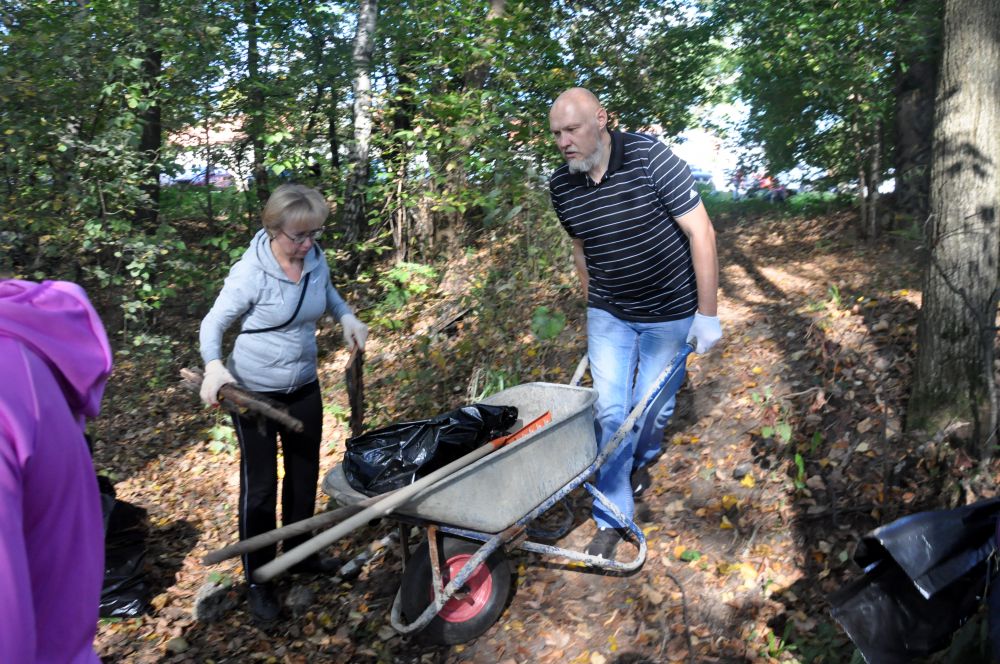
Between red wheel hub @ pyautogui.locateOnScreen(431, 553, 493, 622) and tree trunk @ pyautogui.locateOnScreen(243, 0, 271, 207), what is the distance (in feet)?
17.3

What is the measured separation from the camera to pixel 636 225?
3582mm

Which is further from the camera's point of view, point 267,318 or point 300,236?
point 267,318

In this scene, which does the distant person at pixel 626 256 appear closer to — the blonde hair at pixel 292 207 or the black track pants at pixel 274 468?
the blonde hair at pixel 292 207

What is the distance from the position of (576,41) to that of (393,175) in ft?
10.4

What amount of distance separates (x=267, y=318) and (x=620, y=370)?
5.98ft

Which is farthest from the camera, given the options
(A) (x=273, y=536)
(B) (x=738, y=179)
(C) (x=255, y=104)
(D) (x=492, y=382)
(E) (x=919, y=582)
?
(B) (x=738, y=179)

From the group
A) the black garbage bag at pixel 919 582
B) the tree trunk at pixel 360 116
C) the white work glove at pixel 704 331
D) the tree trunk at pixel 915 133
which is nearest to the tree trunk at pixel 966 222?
the white work glove at pixel 704 331

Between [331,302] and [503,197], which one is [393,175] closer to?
[503,197]

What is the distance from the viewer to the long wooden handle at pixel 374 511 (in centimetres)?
221

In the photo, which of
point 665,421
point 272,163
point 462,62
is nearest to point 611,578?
point 665,421

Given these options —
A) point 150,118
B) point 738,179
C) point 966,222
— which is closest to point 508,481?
point 966,222

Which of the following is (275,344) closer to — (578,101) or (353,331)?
(353,331)

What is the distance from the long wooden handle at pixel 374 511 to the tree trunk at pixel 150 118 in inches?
210

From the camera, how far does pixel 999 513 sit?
209cm
